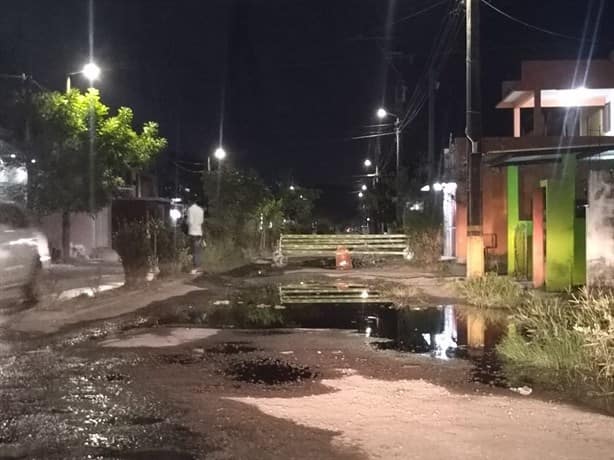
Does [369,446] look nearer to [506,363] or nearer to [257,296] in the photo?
[506,363]

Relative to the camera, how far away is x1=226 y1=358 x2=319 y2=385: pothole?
28.3 ft

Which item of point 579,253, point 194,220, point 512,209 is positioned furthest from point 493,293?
point 194,220

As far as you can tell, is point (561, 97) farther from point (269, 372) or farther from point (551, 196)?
point (269, 372)

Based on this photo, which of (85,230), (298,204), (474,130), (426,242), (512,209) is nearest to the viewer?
(474,130)

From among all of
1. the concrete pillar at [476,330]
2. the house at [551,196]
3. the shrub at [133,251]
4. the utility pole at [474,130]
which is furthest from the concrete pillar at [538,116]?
the concrete pillar at [476,330]

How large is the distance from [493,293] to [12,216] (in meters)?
9.35

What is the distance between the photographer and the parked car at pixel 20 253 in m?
13.9

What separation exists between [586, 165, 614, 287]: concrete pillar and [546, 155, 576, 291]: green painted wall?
0.81m

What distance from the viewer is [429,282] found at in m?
20.4

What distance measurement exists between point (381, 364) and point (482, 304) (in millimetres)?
6098

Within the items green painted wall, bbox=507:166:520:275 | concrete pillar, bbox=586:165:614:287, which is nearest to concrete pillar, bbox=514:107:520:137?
green painted wall, bbox=507:166:520:275

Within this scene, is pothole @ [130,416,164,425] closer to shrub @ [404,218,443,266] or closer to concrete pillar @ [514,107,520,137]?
shrub @ [404,218,443,266]

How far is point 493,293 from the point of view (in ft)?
50.1

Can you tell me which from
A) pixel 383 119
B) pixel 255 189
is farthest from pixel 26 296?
pixel 383 119
